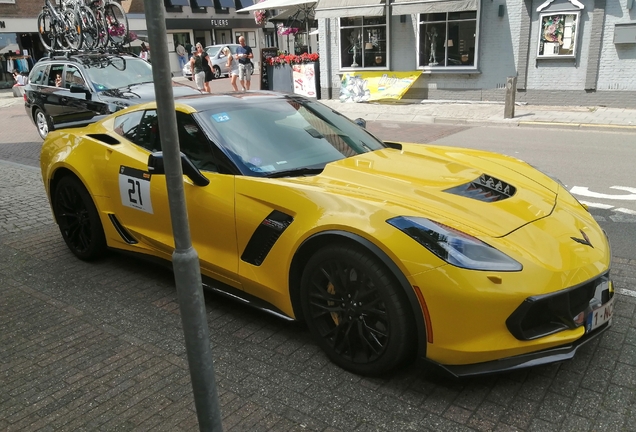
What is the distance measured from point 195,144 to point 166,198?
0.43 meters

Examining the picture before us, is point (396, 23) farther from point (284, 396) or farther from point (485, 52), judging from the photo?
point (284, 396)

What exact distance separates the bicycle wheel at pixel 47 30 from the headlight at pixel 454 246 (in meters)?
15.2

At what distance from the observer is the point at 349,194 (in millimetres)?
2971

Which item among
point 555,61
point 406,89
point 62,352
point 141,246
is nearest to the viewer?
point 62,352

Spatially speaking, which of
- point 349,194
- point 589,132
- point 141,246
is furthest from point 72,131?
point 589,132

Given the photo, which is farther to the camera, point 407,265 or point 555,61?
point 555,61

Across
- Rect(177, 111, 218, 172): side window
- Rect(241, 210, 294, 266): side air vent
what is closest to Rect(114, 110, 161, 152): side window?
Rect(177, 111, 218, 172): side window

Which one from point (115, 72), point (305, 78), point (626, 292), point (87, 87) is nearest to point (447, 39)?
point (305, 78)

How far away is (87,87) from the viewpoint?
10344 millimetres

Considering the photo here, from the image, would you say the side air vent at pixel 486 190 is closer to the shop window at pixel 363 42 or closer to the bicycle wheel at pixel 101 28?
the bicycle wheel at pixel 101 28

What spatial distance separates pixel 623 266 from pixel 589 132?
779 centimetres

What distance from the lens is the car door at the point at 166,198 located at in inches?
134

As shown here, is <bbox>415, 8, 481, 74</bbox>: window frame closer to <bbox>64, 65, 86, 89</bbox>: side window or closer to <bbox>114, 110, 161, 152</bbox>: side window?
<bbox>64, 65, 86, 89</bbox>: side window

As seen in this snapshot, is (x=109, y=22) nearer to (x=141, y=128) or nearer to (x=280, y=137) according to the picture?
(x=141, y=128)
